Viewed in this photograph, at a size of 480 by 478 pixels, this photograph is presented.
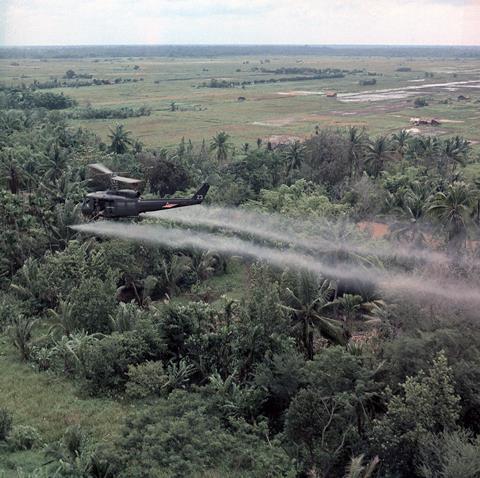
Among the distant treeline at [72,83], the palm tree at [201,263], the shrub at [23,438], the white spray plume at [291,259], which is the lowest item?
the shrub at [23,438]

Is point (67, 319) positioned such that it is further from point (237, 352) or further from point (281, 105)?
point (281, 105)

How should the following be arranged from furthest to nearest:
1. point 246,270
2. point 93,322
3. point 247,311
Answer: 1. point 246,270
2. point 93,322
3. point 247,311

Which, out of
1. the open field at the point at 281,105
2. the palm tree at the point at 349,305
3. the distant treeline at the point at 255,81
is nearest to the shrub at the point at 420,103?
the open field at the point at 281,105

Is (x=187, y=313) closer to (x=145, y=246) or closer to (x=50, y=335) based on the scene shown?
(x=50, y=335)

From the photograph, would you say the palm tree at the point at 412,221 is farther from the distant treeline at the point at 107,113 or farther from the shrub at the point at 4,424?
the distant treeline at the point at 107,113

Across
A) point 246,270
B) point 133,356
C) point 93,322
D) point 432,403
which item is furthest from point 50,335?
point 432,403

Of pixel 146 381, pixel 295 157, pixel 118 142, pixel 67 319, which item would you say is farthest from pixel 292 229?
pixel 118 142

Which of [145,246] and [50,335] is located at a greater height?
[145,246]

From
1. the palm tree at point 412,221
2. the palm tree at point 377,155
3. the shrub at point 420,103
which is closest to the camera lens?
the palm tree at point 412,221
